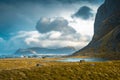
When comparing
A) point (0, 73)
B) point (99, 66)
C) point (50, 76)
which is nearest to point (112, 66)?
point (99, 66)

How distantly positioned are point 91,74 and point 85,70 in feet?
5.87

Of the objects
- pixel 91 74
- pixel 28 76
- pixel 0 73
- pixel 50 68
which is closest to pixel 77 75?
pixel 91 74

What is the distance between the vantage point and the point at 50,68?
4497cm

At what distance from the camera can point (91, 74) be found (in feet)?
143

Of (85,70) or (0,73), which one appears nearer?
(0,73)

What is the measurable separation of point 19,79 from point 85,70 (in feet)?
40.5

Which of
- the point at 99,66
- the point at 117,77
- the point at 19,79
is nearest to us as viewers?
the point at 19,79

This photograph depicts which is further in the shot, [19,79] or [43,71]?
[43,71]

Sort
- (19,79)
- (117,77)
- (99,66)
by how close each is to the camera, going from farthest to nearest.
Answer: (99,66)
(117,77)
(19,79)

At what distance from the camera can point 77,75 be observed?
140 ft

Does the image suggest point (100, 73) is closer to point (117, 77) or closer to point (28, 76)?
point (117, 77)

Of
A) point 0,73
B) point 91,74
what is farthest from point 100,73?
point 0,73

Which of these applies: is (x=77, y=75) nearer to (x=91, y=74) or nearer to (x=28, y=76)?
(x=91, y=74)

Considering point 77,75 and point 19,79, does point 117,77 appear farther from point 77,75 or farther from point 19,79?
point 19,79
